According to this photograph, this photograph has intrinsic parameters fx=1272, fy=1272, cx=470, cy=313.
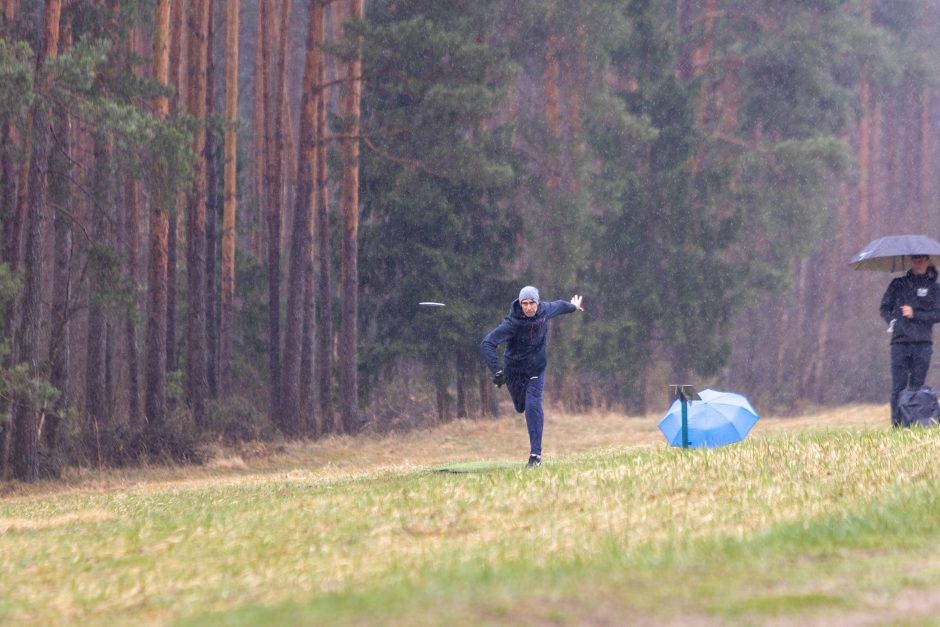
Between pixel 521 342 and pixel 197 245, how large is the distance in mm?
16504

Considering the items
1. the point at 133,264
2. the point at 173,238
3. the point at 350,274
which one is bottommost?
the point at 350,274

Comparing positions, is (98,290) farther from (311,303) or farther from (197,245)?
(311,303)

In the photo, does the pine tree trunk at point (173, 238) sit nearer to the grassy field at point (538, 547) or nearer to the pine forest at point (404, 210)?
the pine forest at point (404, 210)

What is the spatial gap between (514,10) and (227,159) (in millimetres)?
8825

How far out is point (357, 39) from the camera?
28422 mm

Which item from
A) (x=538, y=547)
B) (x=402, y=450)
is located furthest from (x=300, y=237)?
(x=538, y=547)

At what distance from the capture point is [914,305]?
1398cm

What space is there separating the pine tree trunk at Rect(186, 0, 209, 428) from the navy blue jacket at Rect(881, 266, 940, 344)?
56.1 ft

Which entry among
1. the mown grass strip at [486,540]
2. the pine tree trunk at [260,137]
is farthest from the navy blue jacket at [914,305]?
the pine tree trunk at [260,137]

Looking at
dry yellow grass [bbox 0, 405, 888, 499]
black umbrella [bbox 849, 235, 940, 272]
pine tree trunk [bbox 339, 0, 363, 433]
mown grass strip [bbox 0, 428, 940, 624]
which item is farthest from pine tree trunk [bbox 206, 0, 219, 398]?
black umbrella [bbox 849, 235, 940, 272]

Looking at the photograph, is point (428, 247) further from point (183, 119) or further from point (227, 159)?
point (183, 119)

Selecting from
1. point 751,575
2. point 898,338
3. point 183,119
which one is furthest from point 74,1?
point 751,575

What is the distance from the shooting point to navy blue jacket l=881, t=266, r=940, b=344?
13.9 metres

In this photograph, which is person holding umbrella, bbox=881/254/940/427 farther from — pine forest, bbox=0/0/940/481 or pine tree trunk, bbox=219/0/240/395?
pine tree trunk, bbox=219/0/240/395
